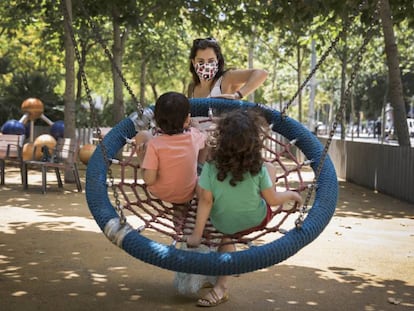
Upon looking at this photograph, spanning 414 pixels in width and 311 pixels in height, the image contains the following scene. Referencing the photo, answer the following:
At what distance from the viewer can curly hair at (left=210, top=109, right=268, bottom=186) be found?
3672mm

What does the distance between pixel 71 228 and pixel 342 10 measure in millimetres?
4557

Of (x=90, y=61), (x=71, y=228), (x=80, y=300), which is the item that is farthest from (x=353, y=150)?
(x=90, y=61)

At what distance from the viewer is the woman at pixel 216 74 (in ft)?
15.0

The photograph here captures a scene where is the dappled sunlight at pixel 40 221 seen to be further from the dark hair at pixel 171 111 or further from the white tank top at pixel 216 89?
the dark hair at pixel 171 111

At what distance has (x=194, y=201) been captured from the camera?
4.27 metres

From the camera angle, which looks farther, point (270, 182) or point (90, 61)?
point (90, 61)

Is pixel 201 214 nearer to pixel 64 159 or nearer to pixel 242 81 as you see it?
pixel 242 81

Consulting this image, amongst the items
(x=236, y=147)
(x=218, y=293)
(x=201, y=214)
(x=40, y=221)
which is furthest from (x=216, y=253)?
(x=40, y=221)

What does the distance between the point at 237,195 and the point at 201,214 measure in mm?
213

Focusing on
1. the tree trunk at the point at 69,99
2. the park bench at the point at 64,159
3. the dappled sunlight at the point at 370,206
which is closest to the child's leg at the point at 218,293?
the dappled sunlight at the point at 370,206

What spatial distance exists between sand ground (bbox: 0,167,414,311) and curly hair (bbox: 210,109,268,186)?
933mm

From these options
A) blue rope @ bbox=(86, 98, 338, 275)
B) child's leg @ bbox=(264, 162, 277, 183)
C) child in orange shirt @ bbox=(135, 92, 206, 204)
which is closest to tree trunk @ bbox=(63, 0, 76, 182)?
blue rope @ bbox=(86, 98, 338, 275)

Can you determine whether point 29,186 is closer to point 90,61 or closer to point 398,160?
point 398,160

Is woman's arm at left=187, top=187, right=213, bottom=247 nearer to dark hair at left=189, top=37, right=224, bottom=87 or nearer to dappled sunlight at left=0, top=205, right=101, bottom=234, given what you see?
dark hair at left=189, top=37, right=224, bottom=87
